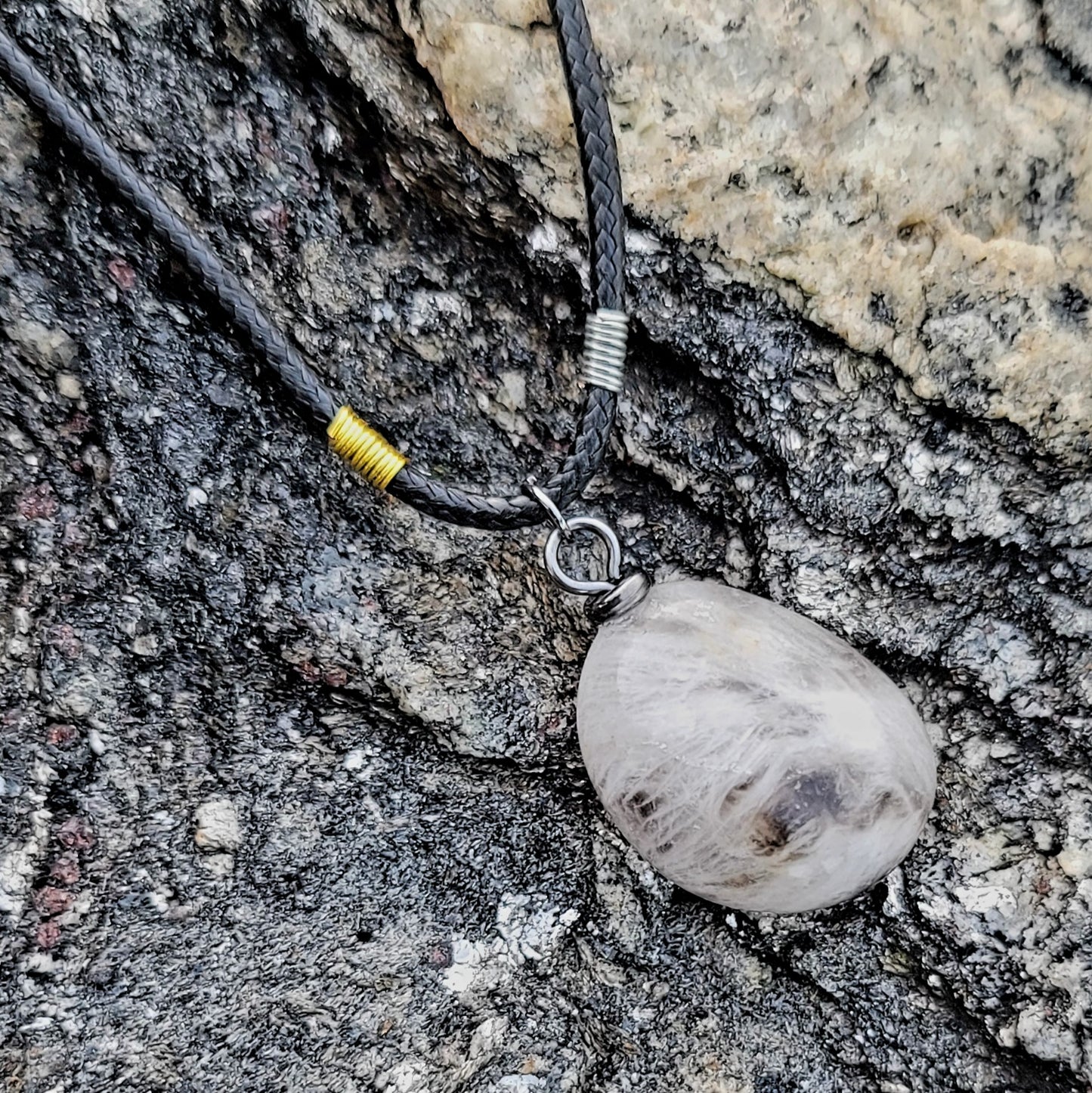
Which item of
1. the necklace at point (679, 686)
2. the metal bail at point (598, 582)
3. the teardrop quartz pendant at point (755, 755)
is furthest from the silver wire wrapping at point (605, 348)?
the teardrop quartz pendant at point (755, 755)

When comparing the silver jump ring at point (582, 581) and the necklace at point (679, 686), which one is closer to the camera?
the necklace at point (679, 686)

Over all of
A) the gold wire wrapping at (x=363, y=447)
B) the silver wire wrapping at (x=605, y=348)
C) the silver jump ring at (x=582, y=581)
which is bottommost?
the gold wire wrapping at (x=363, y=447)

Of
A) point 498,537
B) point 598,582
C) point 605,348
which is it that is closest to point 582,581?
point 598,582

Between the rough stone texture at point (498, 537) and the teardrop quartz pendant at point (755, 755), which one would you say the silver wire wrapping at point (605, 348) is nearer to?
the rough stone texture at point (498, 537)

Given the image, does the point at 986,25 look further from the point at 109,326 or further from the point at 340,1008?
the point at 340,1008

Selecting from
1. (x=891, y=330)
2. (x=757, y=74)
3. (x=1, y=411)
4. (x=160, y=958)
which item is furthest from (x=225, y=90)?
(x=160, y=958)

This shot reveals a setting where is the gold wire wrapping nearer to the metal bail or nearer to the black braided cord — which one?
the black braided cord

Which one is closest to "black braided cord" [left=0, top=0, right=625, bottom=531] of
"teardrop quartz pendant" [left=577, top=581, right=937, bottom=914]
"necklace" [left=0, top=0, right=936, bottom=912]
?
"necklace" [left=0, top=0, right=936, bottom=912]

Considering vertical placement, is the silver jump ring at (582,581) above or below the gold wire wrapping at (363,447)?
above

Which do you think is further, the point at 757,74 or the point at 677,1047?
the point at 677,1047
